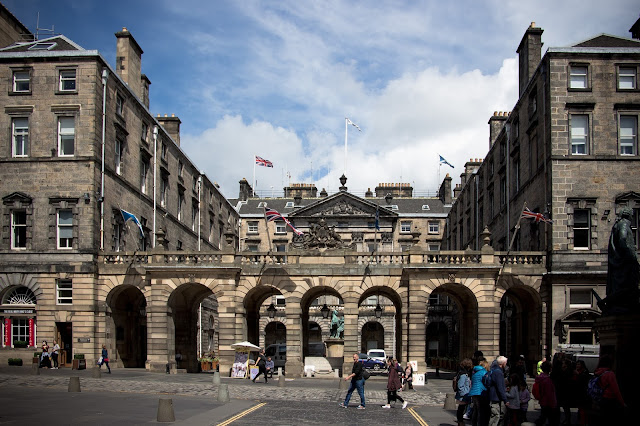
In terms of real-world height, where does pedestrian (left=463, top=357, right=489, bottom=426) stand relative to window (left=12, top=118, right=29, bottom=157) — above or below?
below

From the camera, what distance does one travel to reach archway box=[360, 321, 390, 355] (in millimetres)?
79750

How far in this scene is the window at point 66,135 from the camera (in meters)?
41.1

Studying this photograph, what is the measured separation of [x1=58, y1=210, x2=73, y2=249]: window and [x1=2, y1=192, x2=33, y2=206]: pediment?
186 cm

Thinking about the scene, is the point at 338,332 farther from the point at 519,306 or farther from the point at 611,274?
the point at 611,274

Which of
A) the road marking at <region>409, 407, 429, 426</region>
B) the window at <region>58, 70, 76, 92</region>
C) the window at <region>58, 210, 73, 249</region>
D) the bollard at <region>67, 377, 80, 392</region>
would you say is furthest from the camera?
the window at <region>58, 70, 76, 92</region>

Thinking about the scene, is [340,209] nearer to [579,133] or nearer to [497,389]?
[579,133]

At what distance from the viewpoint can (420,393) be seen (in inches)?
1278

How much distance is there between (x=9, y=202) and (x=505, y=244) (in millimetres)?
30986

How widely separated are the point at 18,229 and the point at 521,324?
99.7 ft

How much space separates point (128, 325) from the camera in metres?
45.7

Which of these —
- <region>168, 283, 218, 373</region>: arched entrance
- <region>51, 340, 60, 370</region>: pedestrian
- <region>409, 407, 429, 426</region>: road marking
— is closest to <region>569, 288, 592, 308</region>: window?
<region>409, 407, 429, 426</region>: road marking

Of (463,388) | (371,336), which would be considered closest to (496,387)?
(463,388)

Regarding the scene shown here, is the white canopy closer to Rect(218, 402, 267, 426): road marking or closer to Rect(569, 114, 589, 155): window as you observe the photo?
Rect(218, 402, 267, 426): road marking

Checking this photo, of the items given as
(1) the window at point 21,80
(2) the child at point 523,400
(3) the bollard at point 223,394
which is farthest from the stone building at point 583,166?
(1) the window at point 21,80
